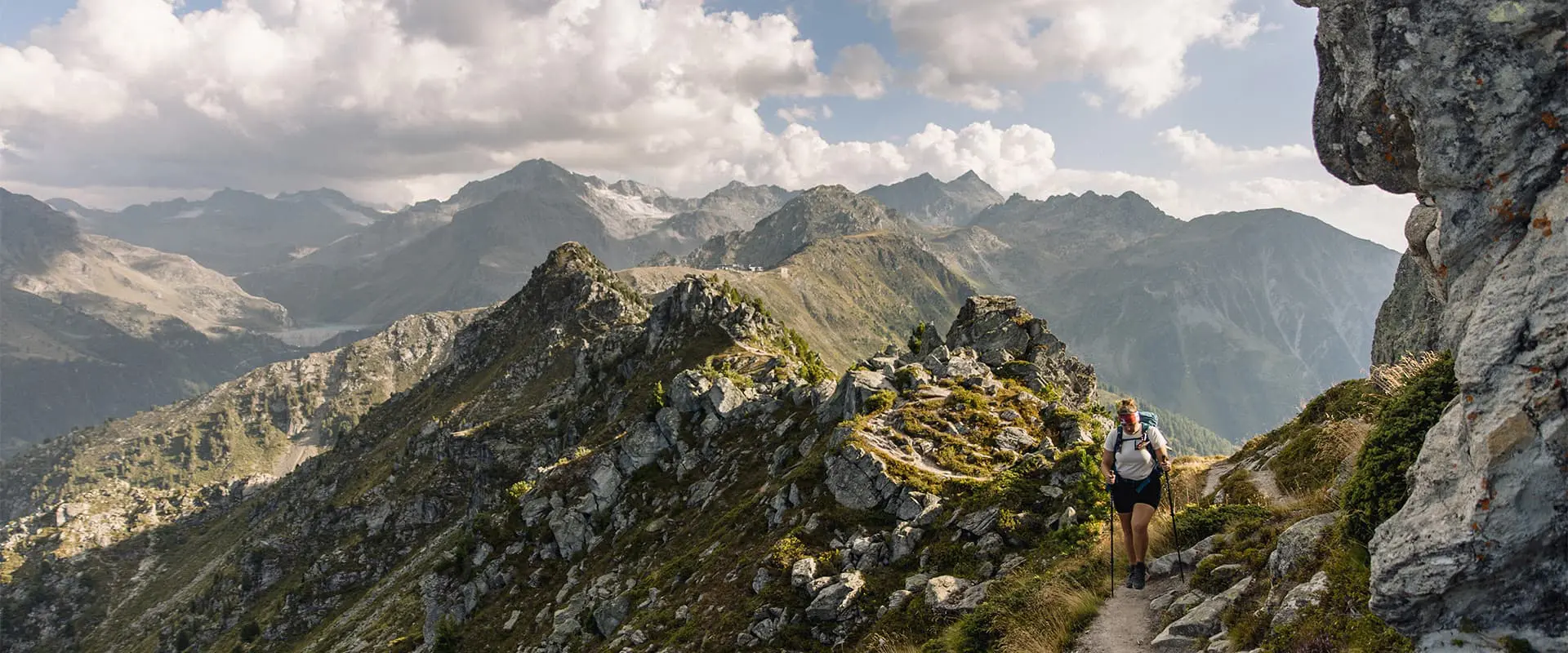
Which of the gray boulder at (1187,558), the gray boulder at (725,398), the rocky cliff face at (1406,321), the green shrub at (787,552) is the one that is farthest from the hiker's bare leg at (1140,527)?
the gray boulder at (725,398)

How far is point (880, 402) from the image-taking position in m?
37.4

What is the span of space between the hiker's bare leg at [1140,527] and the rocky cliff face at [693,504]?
339 centimetres

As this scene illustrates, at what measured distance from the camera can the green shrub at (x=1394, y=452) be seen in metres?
Answer: 9.41

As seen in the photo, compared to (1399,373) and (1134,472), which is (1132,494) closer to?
(1134,472)

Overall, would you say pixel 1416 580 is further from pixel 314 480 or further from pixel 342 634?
pixel 314 480

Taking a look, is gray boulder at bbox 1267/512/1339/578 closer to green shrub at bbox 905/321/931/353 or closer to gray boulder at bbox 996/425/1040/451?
gray boulder at bbox 996/425/1040/451

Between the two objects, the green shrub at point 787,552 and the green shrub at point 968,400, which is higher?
the green shrub at point 968,400

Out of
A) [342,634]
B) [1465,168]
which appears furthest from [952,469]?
[342,634]

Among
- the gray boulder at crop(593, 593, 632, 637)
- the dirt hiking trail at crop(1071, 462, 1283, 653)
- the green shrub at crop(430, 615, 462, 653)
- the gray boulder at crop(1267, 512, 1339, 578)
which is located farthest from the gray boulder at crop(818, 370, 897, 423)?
the green shrub at crop(430, 615, 462, 653)

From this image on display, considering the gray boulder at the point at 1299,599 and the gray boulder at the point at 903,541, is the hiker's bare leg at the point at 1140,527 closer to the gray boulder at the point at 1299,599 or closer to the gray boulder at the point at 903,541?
the gray boulder at the point at 1299,599

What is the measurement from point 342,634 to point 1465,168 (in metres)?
112

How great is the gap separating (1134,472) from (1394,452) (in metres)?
5.65

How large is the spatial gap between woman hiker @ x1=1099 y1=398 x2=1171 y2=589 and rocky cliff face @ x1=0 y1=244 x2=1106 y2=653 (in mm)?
3450

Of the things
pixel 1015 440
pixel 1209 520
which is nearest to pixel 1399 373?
pixel 1209 520
